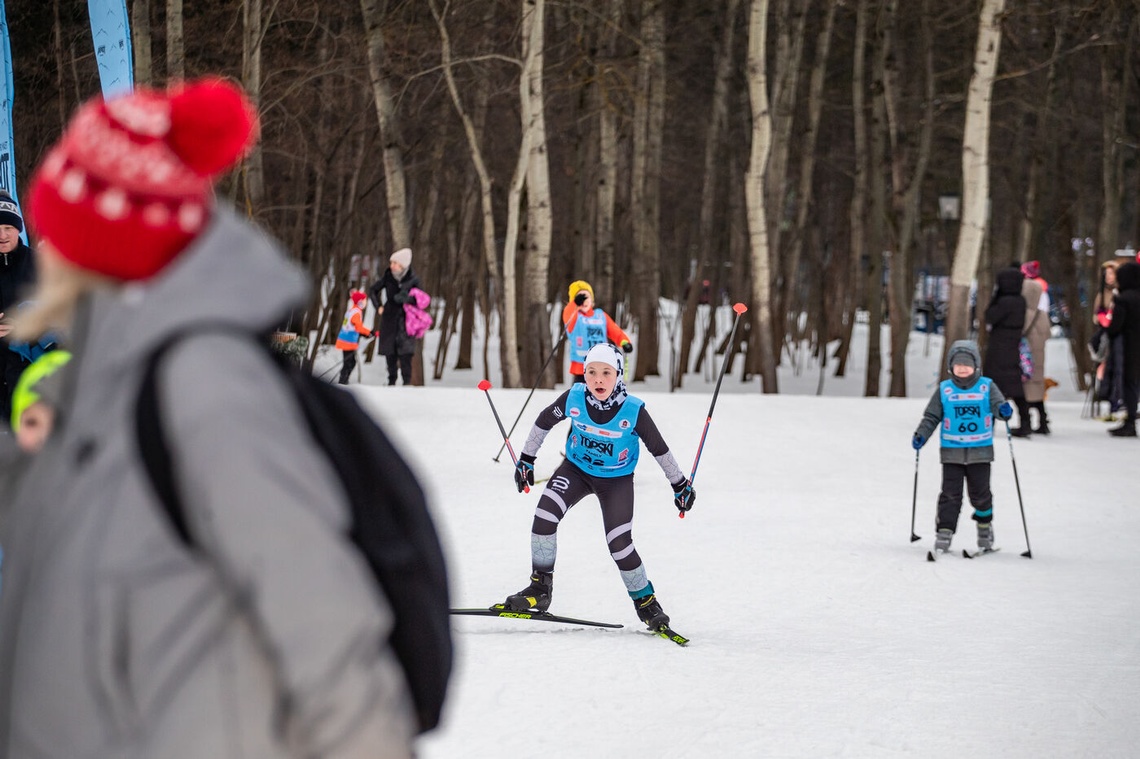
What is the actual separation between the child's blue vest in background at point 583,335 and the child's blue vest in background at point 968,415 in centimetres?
524

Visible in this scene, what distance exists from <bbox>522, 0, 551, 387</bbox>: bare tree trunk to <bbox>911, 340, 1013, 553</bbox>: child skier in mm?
7873

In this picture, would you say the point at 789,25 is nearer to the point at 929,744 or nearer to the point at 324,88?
the point at 324,88

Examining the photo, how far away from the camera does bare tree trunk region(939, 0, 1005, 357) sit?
16.3 meters

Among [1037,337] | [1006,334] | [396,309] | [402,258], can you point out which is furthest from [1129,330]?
[396,309]

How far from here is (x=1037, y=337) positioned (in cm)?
1520

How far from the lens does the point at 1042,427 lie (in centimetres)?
1519

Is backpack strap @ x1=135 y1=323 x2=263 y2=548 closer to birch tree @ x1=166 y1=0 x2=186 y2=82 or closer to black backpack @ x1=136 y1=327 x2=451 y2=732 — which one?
black backpack @ x1=136 y1=327 x2=451 y2=732

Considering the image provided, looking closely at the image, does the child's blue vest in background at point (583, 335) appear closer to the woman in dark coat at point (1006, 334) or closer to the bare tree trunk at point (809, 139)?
the woman in dark coat at point (1006, 334)

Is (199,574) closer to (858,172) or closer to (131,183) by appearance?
(131,183)

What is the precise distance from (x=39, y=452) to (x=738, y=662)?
194 inches

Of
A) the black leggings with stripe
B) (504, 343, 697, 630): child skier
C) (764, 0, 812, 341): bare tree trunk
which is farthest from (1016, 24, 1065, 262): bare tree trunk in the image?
the black leggings with stripe

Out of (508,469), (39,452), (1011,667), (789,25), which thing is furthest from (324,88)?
(39,452)

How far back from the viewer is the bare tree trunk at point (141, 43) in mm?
13680

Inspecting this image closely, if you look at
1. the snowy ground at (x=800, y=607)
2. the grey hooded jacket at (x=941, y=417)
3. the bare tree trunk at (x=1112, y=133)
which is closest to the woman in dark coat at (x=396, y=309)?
the snowy ground at (x=800, y=607)
